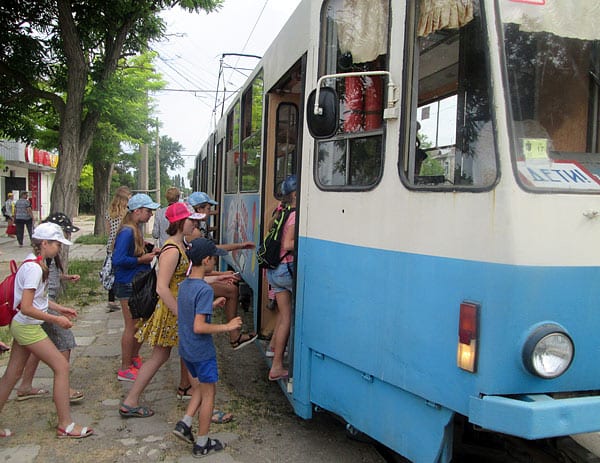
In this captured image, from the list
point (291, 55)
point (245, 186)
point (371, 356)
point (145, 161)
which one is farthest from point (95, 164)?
point (371, 356)

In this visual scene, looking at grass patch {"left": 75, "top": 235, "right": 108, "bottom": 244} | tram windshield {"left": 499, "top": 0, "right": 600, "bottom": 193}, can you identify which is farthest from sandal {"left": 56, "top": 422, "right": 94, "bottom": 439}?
grass patch {"left": 75, "top": 235, "right": 108, "bottom": 244}

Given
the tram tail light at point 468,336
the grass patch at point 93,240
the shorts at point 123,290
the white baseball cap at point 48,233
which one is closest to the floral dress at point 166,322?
the white baseball cap at point 48,233

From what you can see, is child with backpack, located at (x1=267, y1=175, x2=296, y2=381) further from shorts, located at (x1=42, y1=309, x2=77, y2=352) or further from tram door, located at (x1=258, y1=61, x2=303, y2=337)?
shorts, located at (x1=42, y1=309, x2=77, y2=352)

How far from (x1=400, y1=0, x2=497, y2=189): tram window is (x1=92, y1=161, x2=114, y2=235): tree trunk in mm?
18028

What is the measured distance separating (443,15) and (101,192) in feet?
62.0

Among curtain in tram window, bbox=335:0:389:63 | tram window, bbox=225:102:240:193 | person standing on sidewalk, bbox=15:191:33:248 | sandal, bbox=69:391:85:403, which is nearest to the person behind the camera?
curtain in tram window, bbox=335:0:389:63

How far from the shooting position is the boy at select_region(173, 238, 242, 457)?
357cm

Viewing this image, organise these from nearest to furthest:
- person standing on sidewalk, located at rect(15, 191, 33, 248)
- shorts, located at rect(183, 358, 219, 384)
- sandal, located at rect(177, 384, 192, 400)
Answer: shorts, located at rect(183, 358, 219, 384)
sandal, located at rect(177, 384, 192, 400)
person standing on sidewalk, located at rect(15, 191, 33, 248)

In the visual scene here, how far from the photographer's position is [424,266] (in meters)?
2.76

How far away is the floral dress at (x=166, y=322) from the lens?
429cm

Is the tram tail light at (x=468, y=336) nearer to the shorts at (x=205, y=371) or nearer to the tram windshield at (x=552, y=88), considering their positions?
the tram windshield at (x=552, y=88)

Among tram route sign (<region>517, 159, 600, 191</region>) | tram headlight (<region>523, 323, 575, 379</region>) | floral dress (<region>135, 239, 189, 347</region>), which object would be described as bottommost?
floral dress (<region>135, 239, 189, 347</region>)

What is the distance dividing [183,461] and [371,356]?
157cm

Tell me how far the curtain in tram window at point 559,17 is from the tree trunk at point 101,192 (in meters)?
18.4
